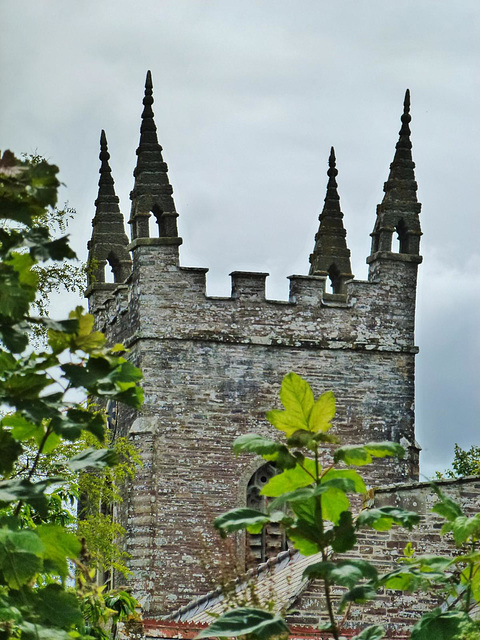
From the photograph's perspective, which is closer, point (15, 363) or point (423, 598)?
point (15, 363)

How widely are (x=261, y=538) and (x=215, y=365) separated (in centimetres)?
318

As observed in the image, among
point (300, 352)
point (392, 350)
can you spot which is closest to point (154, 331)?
point (300, 352)

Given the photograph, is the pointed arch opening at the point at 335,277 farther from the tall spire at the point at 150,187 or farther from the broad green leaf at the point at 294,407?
the broad green leaf at the point at 294,407

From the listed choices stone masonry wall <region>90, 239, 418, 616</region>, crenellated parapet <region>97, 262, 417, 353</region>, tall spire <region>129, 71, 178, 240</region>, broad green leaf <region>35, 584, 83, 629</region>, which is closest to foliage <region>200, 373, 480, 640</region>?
broad green leaf <region>35, 584, 83, 629</region>

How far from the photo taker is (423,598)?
1608cm

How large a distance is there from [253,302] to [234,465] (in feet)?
9.75

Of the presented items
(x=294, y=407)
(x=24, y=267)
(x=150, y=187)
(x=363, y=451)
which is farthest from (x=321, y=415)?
(x=150, y=187)

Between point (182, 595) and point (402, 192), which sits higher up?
point (402, 192)

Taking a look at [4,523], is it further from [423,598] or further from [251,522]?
[423,598]

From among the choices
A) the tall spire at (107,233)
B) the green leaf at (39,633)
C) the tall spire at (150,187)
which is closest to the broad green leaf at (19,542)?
the green leaf at (39,633)

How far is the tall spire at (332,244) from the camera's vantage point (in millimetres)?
30219

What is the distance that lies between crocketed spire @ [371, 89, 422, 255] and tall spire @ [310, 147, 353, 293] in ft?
6.73

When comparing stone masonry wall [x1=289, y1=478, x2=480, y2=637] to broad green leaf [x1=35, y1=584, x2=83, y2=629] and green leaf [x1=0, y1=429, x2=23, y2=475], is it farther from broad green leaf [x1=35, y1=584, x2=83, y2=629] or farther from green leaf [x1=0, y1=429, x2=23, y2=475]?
green leaf [x1=0, y1=429, x2=23, y2=475]

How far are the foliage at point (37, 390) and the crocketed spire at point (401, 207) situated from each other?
77.1 ft
